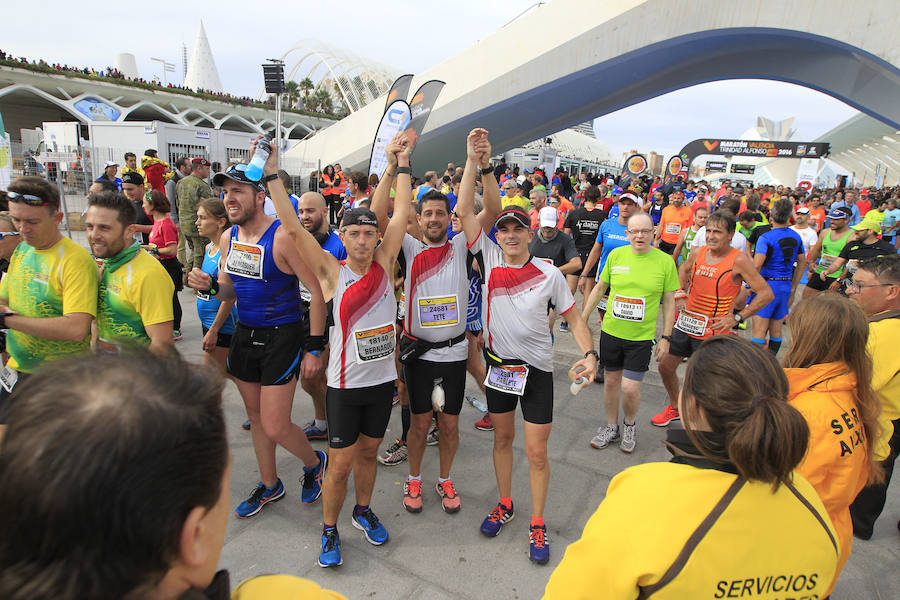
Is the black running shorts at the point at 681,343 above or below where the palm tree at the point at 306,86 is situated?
below

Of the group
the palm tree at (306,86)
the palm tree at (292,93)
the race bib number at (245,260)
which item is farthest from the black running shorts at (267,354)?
the palm tree at (306,86)

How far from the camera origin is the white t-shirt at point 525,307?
2.97m

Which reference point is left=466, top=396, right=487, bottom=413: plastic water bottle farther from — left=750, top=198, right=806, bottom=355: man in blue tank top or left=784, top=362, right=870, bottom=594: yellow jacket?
left=750, top=198, right=806, bottom=355: man in blue tank top

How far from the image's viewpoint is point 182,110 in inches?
1577

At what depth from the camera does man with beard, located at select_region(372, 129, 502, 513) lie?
3109mm

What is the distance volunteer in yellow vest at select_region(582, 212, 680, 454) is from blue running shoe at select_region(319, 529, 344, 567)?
2.28 m

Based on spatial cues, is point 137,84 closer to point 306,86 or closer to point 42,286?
point 306,86

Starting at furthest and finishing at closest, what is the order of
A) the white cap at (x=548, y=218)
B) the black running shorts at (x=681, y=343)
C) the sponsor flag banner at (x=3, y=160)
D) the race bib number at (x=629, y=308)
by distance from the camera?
the sponsor flag banner at (x=3, y=160) < the white cap at (x=548, y=218) < the black running shorts at (x=681, y=343) < the race bib number at (x=629, y=308)

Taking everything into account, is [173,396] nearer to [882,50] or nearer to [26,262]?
[26,262]

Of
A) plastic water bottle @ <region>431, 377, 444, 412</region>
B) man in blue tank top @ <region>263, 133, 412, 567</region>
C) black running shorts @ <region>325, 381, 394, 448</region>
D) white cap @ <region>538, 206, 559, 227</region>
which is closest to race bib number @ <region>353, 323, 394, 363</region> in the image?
man in blue tank top @ <region>263, 133, 412, 567</region>

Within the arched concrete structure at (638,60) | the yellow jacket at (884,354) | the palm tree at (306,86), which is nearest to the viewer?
the yellow jacket at (884,354)

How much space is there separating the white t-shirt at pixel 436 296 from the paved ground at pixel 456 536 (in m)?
1.08

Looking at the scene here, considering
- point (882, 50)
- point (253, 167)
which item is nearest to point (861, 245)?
point (253, 167)

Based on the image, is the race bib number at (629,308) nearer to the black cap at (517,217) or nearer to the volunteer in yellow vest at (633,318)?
the volunteer in yellow vest at (633,318)
